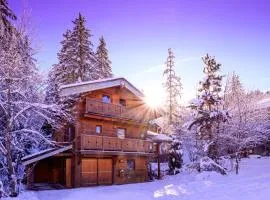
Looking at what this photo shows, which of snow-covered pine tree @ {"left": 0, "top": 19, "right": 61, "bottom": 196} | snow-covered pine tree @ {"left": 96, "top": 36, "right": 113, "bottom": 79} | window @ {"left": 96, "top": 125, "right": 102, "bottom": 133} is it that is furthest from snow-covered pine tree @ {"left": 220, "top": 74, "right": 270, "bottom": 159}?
snow-covered pine tree @ {"left": 0, "top": 19, "right": 61, "bottom": 196}

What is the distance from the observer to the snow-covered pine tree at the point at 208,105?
36.5 meters

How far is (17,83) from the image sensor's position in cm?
2058

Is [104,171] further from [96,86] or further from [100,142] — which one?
[96,86]

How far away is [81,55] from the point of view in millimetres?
42469

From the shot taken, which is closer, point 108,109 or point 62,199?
point 62,199

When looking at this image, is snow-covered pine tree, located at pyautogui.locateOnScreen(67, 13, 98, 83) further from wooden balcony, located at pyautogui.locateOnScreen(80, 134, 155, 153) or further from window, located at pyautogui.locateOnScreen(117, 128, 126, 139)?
wooden balcony, located at pyautogui.locateOnScreen(80, 134, 155, 153)

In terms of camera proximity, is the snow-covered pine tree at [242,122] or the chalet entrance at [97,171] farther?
the snow-covered pine tree at [242,122]

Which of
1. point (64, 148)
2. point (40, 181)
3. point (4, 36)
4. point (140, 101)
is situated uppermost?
point (4, 36)

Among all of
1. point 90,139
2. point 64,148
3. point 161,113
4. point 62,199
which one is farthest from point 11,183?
point 161,113

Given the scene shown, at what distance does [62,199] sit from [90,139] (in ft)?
25.7

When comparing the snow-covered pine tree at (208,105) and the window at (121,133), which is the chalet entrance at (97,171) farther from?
the snow-covered pine tree at (208,105)

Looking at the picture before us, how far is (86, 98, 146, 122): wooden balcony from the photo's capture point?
1144 inches

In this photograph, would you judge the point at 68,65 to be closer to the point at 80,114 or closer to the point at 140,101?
the point at 140,101

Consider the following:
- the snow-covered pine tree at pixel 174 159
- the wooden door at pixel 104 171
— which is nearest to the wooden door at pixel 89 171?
the wooden door at pixel 104 171
